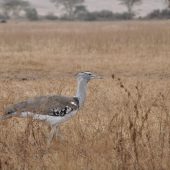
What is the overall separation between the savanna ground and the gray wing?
0.17 m

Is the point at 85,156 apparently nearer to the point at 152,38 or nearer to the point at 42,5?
the point at 152,38

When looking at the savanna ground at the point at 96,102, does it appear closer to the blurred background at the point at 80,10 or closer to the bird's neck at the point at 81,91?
the bird's neck at the point at 81,91

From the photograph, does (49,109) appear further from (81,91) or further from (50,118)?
(81,91)

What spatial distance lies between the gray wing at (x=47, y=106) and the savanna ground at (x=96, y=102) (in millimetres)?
173

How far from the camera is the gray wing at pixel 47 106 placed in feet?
19.9

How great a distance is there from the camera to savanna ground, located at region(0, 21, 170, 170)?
5.35 meters

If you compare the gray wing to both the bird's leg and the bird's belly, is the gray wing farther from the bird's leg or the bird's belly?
the bird's leg

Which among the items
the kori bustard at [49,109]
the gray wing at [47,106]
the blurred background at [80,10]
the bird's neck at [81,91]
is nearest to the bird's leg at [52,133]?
the kori bustard at [49,109]

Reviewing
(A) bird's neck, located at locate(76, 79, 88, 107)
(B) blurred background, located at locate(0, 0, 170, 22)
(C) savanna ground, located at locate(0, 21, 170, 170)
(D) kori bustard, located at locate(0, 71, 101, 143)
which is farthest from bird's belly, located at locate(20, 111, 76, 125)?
(B) blurred background, located at locate(0, 0, 170, 22)

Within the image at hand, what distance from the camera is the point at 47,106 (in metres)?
6.17

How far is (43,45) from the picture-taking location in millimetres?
20250

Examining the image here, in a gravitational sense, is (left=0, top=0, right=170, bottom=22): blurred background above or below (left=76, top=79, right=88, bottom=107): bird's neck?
below

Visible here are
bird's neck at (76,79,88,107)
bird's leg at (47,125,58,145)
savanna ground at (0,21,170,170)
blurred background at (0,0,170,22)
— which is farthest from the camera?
blurred background at (0,0,170,22)

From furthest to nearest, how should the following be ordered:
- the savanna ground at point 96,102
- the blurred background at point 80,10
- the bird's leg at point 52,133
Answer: the blurred background at point 80,10, the bird's leg at point 52,133, the savanna ground at point 96,102
